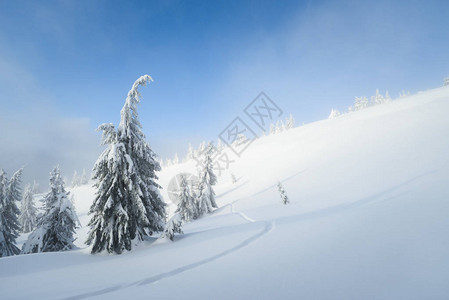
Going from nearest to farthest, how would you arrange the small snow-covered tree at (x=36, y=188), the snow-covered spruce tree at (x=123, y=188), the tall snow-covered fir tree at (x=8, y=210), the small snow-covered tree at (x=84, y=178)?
the snow-covered spruce tree at (x=123, y=188), the tall snow-covered fir tree at (x=8, y=210), the small snow-covered tree at (x=36, y=188), the small snow-covered tree at (x=84, y=178)

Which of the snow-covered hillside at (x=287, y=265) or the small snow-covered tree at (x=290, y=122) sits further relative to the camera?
the small snow-covered tree at (x=290, y=122)

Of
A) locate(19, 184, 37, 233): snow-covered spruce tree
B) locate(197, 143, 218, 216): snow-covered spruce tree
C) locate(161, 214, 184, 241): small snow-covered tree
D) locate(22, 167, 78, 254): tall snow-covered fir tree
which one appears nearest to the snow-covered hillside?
locate(161, 214, 184, 241): small snow-covered tree

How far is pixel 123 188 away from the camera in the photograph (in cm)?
1046

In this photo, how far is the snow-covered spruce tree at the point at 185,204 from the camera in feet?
110

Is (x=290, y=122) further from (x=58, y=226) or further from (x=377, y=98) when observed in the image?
(x=58, y=226)

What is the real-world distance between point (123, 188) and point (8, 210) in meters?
25.6

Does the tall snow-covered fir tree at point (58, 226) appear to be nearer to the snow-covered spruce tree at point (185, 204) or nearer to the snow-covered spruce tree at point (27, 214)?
the snow-covered spruce tree at point (185, 204)

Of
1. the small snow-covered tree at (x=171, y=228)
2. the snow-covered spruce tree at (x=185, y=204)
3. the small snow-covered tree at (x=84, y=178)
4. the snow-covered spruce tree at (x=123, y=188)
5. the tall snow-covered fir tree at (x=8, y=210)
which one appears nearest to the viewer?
the snow-covered spruce tree at (x=123, y=188)

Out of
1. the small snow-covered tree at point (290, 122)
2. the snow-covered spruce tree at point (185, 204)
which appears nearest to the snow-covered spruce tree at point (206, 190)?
the snow-covered spruce tree at point (185, 204)

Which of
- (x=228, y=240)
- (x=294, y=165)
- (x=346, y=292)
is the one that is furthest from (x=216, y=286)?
(x=294, y=165)

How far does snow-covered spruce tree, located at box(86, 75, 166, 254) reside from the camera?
31.9 ft

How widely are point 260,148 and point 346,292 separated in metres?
64.0

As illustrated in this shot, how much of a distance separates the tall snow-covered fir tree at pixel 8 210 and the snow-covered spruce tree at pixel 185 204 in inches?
784

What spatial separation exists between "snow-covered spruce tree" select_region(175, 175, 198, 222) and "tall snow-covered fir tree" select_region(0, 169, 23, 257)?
Answer: 19904mm
